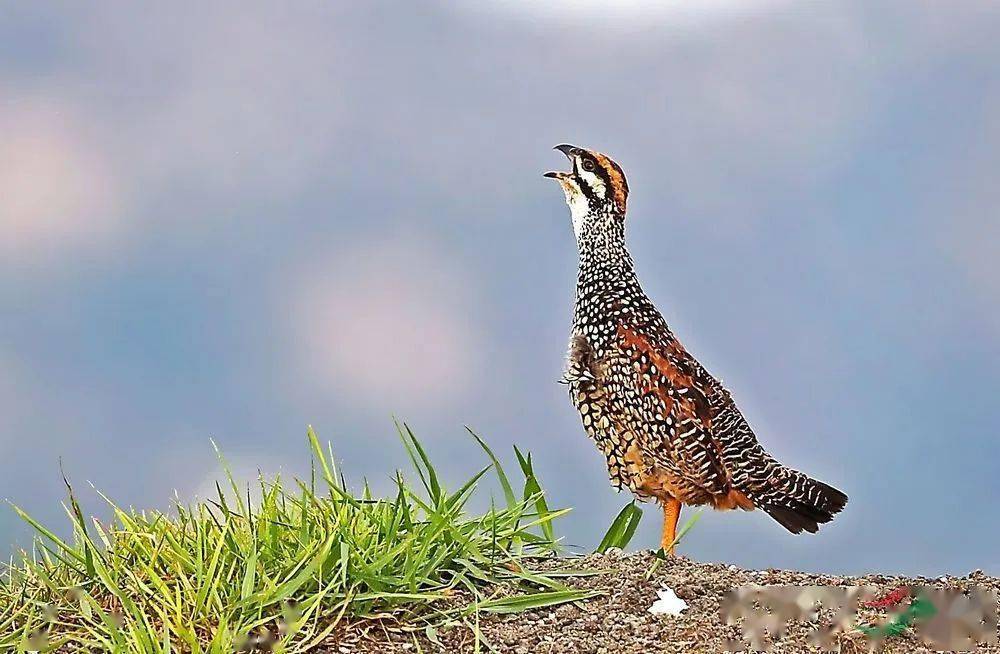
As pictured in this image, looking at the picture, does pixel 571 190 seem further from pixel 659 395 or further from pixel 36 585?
pixel 36 585

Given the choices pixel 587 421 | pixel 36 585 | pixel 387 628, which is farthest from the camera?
pixel 587 421

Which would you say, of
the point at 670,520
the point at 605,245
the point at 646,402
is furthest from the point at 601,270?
the point at 670,520

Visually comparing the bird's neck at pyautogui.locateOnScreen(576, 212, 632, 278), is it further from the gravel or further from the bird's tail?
the gravel

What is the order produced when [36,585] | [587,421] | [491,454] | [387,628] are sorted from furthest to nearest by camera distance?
[587,421] < [491,454] < [36,585] < [387,628]

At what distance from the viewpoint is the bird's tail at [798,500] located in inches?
218

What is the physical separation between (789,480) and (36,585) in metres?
3.33

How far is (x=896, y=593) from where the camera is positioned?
15.7ft

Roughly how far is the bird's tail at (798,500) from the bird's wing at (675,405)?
0.82 feet

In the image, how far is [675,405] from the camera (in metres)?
5.40

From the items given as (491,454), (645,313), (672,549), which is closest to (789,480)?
(672,549)

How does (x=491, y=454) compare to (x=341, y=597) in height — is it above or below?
above

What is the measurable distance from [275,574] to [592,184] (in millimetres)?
2408

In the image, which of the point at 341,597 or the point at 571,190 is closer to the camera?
the point at 341,597

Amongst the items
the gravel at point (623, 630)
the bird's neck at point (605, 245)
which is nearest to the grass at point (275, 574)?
the gravel at point (623, 630)
